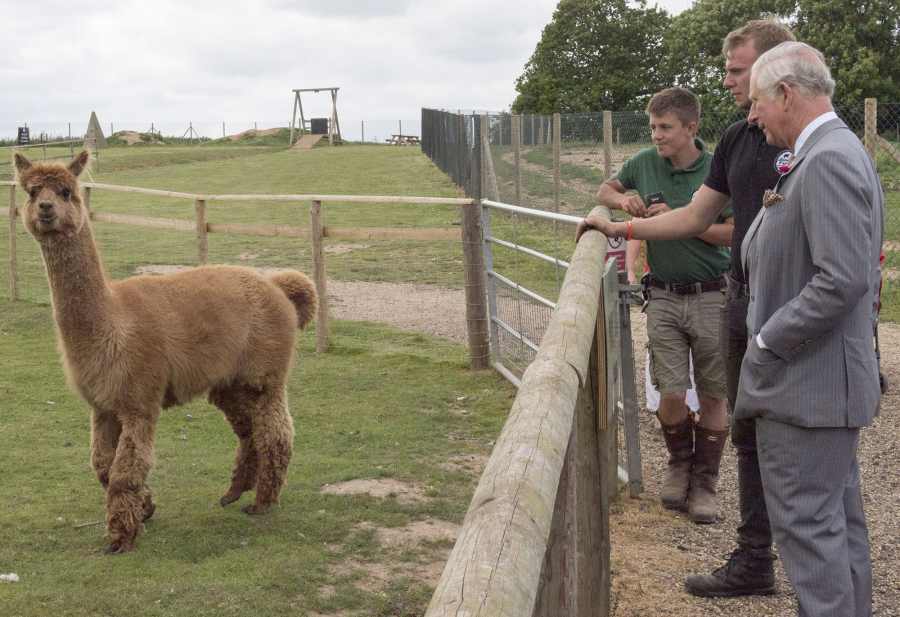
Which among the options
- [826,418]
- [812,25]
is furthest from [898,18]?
[826,418]

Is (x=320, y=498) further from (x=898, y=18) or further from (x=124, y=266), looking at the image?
(x=898, y=18)

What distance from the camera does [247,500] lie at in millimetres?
6113

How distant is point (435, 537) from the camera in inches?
215

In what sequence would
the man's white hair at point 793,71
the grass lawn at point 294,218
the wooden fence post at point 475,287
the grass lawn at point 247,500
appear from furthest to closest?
the grass lawn at point 294,218 → the wooden fence post at point 475,287 → the grass lawn at point 247,500 → the man's white hair at point 793,71

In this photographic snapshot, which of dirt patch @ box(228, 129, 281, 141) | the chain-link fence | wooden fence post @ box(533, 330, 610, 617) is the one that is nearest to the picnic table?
dirt patch @ box(228, 129, 281, 141)

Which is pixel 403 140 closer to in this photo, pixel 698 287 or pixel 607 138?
pixel 607 138

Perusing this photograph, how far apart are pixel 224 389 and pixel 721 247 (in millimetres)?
2740

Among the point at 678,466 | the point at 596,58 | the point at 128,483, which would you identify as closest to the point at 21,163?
the point at 128,483

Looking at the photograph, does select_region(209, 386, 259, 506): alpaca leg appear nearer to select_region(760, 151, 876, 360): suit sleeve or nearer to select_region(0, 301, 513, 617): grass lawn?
select_region(0, 301, 513, 617): grass lawn

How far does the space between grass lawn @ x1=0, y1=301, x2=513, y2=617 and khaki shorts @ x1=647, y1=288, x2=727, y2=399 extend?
1.39 meters

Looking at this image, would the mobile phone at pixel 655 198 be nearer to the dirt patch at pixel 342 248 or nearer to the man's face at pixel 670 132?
the man's face at pixel 670 132

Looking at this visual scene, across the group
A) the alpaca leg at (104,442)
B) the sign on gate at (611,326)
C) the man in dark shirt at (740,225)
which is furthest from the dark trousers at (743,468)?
the alpaca leg at (104,442)

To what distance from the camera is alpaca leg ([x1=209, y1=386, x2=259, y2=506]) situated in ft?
19.7

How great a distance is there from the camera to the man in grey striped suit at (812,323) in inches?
114
